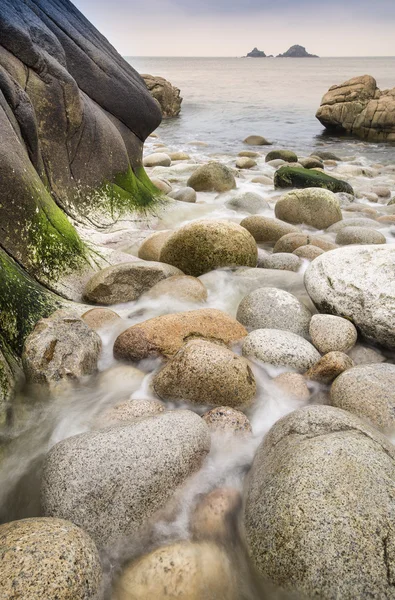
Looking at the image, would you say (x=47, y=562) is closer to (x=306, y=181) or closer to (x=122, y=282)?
(x=122, y=282)

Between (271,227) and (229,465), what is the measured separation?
4.63 m

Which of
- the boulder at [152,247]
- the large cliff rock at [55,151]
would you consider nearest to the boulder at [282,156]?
the large cliff rock at [55,151]

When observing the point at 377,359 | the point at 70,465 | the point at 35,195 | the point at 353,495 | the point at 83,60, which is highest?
the point at 83,60

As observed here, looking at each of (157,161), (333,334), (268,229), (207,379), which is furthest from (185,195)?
(207,379)

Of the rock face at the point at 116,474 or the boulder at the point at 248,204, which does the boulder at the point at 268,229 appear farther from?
the rock face at the point at 116,474

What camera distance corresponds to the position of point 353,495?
1835mm

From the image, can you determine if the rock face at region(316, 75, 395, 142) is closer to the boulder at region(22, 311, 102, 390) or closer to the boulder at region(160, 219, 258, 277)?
the boulder at region(160, 219, 258, 277)

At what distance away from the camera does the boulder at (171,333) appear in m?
3.46

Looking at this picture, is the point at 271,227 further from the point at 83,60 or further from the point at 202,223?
the point at 83,60

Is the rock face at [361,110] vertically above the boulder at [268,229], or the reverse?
the rock face at [361,110]

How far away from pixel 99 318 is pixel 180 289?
96 cm

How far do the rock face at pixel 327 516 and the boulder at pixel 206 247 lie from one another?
Result: 10.3 ft

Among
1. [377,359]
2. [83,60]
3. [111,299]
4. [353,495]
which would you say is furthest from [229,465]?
[83,60]

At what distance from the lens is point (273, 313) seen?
13.3ft
